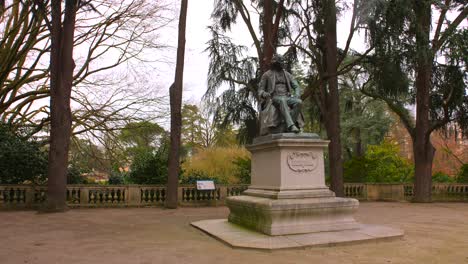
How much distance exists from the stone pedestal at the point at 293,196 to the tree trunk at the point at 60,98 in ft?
23.6

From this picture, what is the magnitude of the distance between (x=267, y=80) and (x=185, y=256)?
4489 millimetres

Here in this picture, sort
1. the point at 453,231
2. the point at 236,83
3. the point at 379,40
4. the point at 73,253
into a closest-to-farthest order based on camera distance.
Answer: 1. the point at 73,253
2. the point at 453,231
3. the point at 379,40
4. the point at 236,83

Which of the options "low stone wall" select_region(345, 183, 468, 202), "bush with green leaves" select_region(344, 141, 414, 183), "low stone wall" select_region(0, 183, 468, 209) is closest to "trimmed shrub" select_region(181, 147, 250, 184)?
"bush with green leaves" select_region(344, 141, 414, 183)

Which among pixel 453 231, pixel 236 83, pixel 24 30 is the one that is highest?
pixel 24 30

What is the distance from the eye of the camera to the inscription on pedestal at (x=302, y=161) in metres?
8.02

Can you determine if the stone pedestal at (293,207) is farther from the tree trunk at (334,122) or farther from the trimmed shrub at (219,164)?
the trimmed shrub at (219,164)

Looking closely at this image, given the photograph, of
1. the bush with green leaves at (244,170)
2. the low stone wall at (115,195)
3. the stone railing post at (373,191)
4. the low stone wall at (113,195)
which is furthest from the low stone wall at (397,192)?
the low stone wall at (113,195)

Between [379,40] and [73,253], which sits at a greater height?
Result: [379,40]

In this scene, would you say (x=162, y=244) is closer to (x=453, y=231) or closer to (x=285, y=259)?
(x=285, y=259)

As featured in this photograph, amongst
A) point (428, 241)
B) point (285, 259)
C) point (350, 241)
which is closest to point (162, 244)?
point (285, 259)

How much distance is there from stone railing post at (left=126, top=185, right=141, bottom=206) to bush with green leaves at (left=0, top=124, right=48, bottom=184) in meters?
3.13

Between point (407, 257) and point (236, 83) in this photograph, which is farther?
point (236, 83)

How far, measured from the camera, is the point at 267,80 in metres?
9.20

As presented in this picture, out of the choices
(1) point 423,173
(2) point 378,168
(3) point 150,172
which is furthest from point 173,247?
(2) point 378,168
